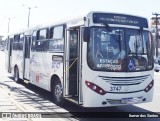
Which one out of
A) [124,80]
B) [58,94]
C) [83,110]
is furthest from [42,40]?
[124,80]

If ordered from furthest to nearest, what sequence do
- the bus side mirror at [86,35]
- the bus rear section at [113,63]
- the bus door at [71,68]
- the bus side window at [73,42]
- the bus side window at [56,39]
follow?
the bus side window at [56,39] < the bus door at [71,68] < the bus side window at [73,42] < the bus rear section at [113,63] < the bus side mirror at [86,35]

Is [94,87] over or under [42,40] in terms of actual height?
under

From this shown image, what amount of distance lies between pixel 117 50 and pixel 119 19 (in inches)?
38.0

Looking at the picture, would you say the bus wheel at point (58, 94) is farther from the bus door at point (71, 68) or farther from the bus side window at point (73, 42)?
the bus side window at point (73, 42)

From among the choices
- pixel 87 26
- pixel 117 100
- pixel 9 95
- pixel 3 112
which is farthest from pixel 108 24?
pixel 9 95

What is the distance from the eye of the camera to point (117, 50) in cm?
888

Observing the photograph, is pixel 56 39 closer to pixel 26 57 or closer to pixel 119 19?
pixel 119 19

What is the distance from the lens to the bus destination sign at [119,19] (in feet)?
29.1

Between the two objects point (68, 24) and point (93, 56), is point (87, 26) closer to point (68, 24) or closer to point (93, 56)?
point (93, 56)

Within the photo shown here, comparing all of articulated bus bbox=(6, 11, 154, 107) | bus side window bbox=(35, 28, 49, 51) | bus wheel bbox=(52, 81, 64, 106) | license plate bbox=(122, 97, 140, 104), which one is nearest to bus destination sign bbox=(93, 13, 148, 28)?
articulated bus bbox=(6, 11, 154, 107)

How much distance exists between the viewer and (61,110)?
10.3 metres

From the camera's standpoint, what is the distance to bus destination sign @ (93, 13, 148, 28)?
8.87 m

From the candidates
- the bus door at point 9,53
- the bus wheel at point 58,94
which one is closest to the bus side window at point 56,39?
the bus wheel at point 58,94

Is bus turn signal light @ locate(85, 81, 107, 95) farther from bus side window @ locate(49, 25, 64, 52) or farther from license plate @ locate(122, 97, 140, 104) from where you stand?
bus side window @ locate(49, 25, 64, 52)
